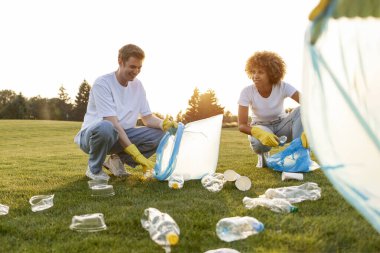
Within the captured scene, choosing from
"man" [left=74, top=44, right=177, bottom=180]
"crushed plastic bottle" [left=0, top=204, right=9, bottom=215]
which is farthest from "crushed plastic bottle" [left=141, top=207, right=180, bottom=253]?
"man" [left=74, top=44, right=177, bottom=180]

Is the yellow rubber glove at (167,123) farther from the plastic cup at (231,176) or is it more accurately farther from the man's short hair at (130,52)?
the plastic cup at (231,176)

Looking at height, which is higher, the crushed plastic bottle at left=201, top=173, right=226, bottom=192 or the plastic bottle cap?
the plastic bottle cap

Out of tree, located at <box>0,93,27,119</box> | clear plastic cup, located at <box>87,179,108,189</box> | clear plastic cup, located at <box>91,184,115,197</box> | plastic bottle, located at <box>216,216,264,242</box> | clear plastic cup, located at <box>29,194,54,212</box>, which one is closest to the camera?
plastic bottle, located at <box>216,216,264,242</box>

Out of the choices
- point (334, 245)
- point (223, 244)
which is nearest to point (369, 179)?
point (334, 245)

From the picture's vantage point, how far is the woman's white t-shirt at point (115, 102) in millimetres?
4160

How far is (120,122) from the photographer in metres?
4.42

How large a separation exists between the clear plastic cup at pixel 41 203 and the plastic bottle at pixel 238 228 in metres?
1.39

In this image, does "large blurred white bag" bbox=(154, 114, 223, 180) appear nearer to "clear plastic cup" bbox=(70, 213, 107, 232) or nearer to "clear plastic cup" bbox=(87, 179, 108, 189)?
"clear plastic cup" bbox=(87, 179, 108, 189)

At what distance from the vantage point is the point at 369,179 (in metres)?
1.70

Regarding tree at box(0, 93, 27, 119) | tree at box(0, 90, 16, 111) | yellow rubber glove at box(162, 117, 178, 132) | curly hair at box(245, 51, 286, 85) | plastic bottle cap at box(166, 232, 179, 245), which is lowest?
tree at box(0, 93, 27, 119)

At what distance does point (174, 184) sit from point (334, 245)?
71.8 inches

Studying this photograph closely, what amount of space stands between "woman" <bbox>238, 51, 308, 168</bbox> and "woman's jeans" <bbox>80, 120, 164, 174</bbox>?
103 cm

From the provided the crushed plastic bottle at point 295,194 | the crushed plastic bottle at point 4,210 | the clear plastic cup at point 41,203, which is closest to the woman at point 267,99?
the crushed plastic bottle at point 295,194

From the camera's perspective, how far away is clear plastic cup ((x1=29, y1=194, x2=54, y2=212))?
9.59 ft
